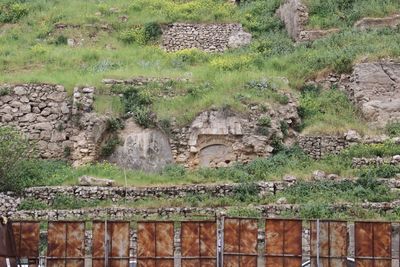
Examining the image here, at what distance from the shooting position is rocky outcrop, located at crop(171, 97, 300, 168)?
25641mm

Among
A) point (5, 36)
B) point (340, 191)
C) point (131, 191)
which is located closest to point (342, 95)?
point (340, 191)

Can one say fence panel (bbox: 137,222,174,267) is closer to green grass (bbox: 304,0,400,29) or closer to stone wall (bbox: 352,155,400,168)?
stone wall (bbox: 352,155,400,168)

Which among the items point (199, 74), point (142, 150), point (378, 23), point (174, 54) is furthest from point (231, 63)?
point (142, 150)

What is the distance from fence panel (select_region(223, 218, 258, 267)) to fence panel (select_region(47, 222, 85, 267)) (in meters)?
2.57

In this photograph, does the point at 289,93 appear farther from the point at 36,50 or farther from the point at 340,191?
the point at 36,50

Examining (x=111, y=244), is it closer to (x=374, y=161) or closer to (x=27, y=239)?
(x=27, y=239)

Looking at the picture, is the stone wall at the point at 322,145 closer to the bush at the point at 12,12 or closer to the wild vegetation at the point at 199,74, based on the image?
the wild vegetation at the point at 199,74

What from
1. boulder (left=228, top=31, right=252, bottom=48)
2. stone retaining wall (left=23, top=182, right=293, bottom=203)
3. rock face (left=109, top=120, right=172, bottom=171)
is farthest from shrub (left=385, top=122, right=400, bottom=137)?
boulder (left=228, top=31, right=252, bottom=48)

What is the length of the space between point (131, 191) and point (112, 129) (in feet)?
12.6

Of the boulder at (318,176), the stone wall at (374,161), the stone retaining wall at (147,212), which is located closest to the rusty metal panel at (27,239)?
the stone retaining wall at (147,212)

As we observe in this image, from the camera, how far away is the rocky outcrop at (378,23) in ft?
105

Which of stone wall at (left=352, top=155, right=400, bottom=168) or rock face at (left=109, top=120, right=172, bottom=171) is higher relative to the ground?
rock face at (left=109, top=120, right=172, bottom=171)

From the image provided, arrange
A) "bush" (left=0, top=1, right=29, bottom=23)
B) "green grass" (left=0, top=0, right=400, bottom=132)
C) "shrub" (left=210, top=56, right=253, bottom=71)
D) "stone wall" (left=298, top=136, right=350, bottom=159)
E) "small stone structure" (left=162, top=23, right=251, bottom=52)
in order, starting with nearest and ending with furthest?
"stone wall" (left=298, top=136, right=350, bottom=159) < "green grass" (left=0, top=0, right=400, bottom=132) < "shrub" (left=210, top=56, right=253, bottom=71) < "small stone structure" (left=162, top=23, right=251, bottom=52) < "bush" (left=0, top=1, right=29, bottom=23)

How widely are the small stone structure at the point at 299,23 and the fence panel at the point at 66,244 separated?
19.2 meters
